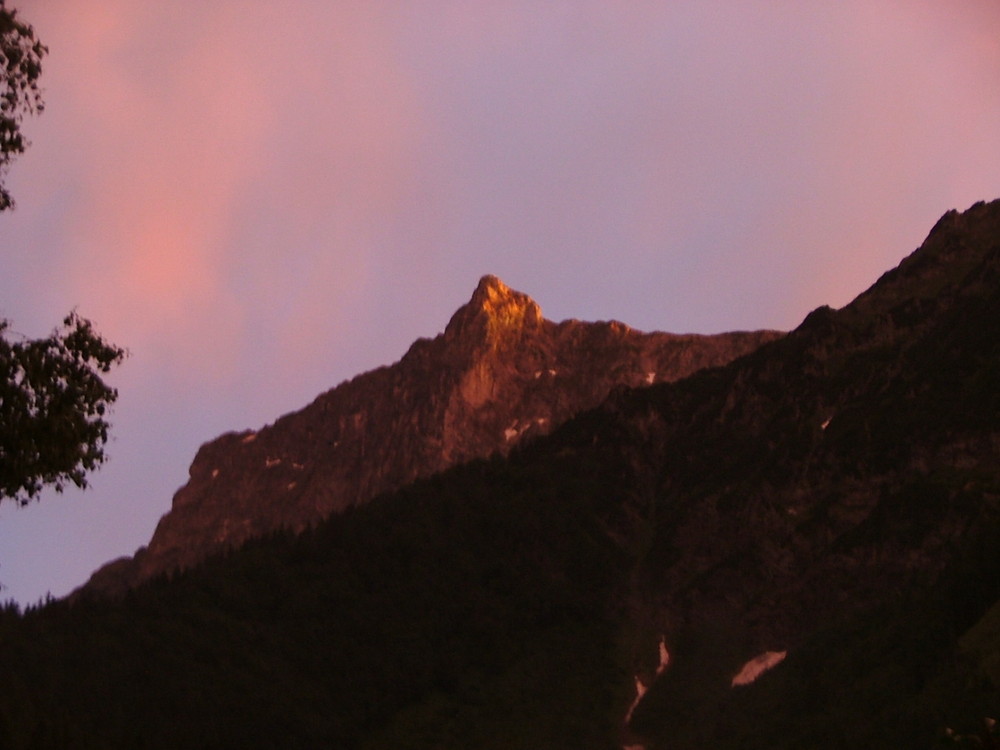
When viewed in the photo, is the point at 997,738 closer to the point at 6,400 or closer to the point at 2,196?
the point at 6,400

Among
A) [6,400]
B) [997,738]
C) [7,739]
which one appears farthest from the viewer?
[7,739]

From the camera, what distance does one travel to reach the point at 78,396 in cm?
5988

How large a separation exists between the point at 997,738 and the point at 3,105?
4251cm

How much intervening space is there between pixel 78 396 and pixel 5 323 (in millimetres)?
3822

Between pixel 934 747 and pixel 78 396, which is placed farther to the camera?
pixel 934 747

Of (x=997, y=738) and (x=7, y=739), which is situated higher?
(x=7, y=739)

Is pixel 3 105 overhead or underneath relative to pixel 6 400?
overhead

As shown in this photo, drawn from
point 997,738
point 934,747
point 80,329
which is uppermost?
point 80,329

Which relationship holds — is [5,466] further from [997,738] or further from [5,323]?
[997,738]

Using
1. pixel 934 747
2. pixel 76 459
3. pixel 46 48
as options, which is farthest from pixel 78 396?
pixel 934 747

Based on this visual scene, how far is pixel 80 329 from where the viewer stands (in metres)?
59.9

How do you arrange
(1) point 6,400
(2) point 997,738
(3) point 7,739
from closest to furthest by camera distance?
(2) point 997,738 → (1) point 6,400 → (3) point 7,739

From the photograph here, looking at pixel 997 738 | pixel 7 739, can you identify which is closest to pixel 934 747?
pixel 7 739

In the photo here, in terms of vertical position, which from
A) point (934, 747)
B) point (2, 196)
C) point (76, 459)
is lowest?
point (934, 747)
